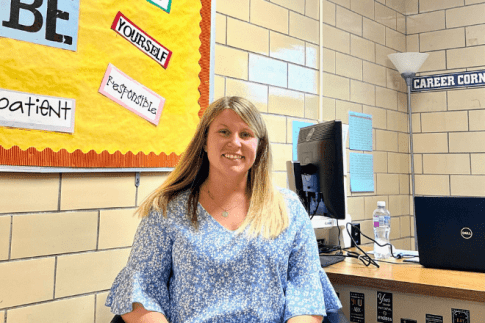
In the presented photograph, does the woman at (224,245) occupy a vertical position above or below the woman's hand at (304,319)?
above

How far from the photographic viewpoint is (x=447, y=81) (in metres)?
3.59

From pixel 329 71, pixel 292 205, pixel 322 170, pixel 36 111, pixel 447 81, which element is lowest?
pixel 292 205

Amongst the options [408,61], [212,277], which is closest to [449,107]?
[408,61]

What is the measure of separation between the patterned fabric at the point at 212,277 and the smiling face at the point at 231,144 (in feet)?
0.63

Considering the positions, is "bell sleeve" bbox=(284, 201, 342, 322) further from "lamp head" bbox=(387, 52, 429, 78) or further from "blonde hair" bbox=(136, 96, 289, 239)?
"lamp head" bbox=(387, 52, 429, 78)

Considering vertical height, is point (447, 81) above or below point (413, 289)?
above

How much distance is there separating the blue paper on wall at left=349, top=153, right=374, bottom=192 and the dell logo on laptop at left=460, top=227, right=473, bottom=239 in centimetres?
146

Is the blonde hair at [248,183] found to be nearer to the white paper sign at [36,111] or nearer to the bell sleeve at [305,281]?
the bell sleeve at [305,281]

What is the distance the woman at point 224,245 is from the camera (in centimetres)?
132

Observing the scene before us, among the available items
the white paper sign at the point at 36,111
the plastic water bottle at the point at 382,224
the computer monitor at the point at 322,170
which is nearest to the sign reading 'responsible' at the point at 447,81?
the plastic water bottle at the point at 382,224

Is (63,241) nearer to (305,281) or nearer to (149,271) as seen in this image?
(149,271)

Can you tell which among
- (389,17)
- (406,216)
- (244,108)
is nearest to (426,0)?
(389,17)

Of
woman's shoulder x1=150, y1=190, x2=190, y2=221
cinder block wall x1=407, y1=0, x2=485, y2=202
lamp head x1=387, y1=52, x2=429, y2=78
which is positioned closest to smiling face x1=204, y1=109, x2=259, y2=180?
woman's shoulder x1=150, y1=190, x2=190, y2=221

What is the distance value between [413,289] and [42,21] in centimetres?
157
